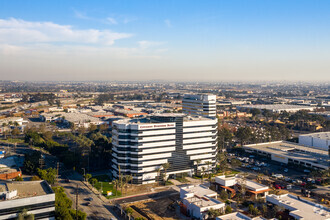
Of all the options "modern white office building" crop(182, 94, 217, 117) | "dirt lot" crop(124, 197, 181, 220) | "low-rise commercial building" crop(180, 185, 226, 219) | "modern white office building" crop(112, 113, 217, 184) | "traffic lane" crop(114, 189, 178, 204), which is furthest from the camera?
"modern white office building" crop(182, 94, 217, 117)

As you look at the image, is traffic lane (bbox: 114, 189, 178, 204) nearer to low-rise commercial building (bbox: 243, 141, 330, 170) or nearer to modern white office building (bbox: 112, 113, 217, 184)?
modern white office building (bbox: 112, 113, 217, 184)

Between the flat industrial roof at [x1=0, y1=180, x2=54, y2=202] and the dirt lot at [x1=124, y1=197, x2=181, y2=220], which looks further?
the dirt lot at [x1=124, y1=197, x2=181, y2=220]

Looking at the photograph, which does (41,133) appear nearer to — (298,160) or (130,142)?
(130,142)

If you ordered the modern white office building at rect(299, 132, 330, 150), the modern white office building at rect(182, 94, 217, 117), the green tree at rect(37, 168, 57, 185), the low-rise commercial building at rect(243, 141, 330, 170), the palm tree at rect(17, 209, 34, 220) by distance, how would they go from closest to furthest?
1. the palm tree at rect(17, 209, 34, 220)
2. the green tree at rect(37, 168, 57, 185)
3. the low-rise commercial building at rect(243, 141, 330, 170)
4. the modern white office building at rect(299, 132, 330, 150)
5. the modern white office building at rect(182, 94, 217, 117)

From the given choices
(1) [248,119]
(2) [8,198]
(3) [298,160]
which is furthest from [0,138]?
(1) [248,119]

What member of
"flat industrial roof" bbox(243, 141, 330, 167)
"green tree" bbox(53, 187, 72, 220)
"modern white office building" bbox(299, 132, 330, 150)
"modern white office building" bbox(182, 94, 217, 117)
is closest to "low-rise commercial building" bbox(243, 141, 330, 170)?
"flat industrial roof" bbox(243, 141, 330, 167)

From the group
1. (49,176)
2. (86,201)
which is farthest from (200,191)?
(49,176)

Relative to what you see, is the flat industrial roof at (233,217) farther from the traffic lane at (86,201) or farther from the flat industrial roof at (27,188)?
the flat industrial roof at (27,188)
